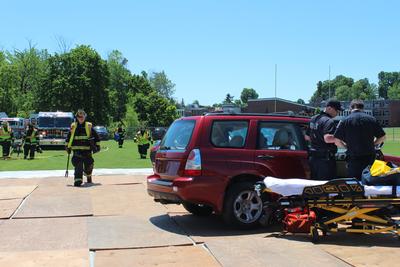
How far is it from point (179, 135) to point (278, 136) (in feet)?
5.23

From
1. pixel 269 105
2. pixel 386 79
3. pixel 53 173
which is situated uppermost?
pixel 386 79

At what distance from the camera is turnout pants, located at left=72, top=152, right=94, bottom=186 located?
42.4ft

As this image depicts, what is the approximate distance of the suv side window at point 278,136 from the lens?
8.39 metres

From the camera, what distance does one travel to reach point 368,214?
23.6 ft

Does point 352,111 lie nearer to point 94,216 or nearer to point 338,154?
point 338,154

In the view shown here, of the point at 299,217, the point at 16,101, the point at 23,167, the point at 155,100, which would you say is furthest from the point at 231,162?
the point at 155,100

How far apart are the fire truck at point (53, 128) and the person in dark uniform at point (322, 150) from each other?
1021 inches

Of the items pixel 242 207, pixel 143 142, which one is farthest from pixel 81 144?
pixel 143 142

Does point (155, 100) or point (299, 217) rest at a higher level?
point (155, 100)

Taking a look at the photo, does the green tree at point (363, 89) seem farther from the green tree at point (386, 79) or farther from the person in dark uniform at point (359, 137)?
the person in dark uniform at point (359, 137)

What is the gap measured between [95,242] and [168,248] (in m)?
1.07

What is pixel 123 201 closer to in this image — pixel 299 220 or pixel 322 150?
pixel 322 150

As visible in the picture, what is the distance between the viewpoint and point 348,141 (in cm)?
788

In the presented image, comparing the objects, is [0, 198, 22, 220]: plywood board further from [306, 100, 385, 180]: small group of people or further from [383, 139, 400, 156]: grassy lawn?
[383, 139, 400, 156]: grassy lawn
